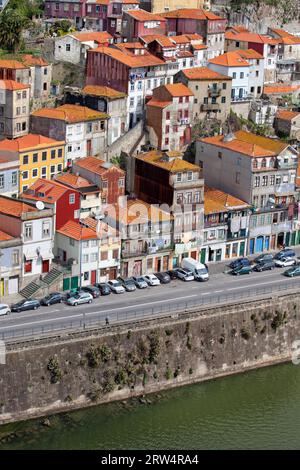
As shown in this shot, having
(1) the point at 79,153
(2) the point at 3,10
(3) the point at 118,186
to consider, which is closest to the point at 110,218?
(3) the point at 118,186

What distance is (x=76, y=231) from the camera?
5897 centimetres

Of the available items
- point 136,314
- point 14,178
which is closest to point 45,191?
point 14,178

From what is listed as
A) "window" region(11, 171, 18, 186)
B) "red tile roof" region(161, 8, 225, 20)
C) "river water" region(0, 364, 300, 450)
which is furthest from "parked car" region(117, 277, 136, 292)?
"red tile roof" region(161, 8, 225, 20)

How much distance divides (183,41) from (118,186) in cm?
1957

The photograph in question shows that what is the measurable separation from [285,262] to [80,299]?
13.4 meters

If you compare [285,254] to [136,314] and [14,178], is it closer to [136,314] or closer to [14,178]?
[136,314]

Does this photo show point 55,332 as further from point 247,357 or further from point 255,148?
point 255,148

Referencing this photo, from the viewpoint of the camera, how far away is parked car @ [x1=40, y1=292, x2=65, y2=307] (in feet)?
182

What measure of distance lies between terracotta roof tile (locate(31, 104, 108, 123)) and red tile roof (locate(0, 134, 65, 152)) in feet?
4.98

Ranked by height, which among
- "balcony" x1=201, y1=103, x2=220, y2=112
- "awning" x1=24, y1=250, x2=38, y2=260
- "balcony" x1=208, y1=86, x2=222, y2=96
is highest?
"balcony" x1=208, y1=86, x2=222, y2=96

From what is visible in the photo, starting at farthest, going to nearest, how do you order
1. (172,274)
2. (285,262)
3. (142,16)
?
(142,16) < (285,262) < (172,274)

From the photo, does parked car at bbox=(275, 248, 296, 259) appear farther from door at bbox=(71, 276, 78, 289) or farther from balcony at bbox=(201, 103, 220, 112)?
balcony at bbox=(201, 103, 220, 112)

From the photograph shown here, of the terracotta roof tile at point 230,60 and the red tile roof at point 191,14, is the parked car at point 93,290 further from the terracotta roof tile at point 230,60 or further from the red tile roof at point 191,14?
the red tile roof at point 191,14

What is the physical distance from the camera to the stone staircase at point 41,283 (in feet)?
186
